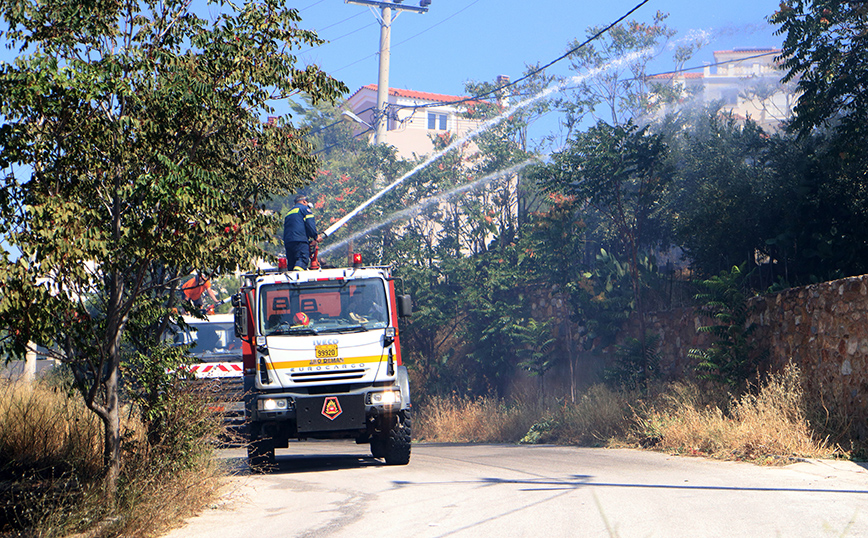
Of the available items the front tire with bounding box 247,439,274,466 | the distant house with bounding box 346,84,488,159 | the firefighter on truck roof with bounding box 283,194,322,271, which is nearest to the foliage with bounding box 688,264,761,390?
the firefighter on truck roof with bounding box 283,194,322,271

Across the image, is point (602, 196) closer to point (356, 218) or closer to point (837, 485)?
point (837, 485)

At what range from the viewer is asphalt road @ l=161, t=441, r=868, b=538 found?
6762mm

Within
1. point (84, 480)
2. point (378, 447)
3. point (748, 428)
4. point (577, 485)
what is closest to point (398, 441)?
point (378, 447)

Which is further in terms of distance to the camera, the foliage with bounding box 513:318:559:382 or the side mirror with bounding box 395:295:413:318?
the foliage with bounding box 513:318:559:382

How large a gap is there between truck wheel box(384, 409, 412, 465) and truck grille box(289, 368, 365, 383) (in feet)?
3.11

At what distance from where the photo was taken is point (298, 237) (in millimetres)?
13031

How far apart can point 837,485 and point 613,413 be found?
6.92 m

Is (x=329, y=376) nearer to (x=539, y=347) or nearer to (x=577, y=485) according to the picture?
(x=577, y=485)

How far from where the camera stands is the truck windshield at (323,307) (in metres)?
11.2

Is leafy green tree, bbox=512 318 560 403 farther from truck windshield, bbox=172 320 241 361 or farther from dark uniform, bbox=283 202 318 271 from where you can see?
dark uniform, bbox=283 202 318 271

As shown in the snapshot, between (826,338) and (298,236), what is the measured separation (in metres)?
8.09

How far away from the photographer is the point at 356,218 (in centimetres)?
3116

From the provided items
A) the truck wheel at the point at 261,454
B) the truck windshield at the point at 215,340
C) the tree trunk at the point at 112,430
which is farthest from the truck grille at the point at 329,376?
the truck windshield at the point at 215,340

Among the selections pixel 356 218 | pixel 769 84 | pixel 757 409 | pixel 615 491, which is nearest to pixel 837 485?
pixel 615 491
